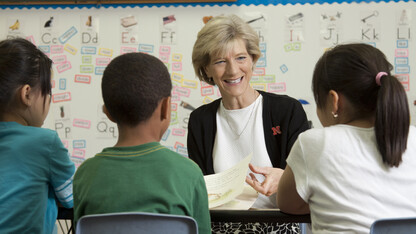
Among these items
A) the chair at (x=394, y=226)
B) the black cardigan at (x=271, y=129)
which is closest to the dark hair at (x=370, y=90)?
the chair at (x=394, y=226)

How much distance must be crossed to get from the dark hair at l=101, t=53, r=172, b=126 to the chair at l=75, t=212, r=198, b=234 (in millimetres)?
298

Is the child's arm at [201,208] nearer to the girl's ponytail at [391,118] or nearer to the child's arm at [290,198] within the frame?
the child's arm at [290,198]

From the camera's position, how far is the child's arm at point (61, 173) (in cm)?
128

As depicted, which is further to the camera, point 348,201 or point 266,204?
point 266,204

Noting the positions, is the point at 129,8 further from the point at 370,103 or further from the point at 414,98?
the point at 370,103

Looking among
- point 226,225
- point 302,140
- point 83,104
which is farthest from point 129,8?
point 302,140

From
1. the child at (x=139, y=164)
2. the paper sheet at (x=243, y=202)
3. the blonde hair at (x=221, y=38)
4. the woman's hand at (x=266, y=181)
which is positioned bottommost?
the paper sheet at (x=243, y=202)

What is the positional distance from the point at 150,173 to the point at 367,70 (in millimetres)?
627

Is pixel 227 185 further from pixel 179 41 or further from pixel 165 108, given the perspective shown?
pixel 179 41

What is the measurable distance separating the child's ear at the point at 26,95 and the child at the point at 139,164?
0.35 metres

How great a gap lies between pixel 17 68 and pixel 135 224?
73 centimetres

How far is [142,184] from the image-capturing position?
102 cm

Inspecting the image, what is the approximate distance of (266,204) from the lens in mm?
1446

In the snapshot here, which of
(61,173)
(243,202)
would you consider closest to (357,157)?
(243,202)
